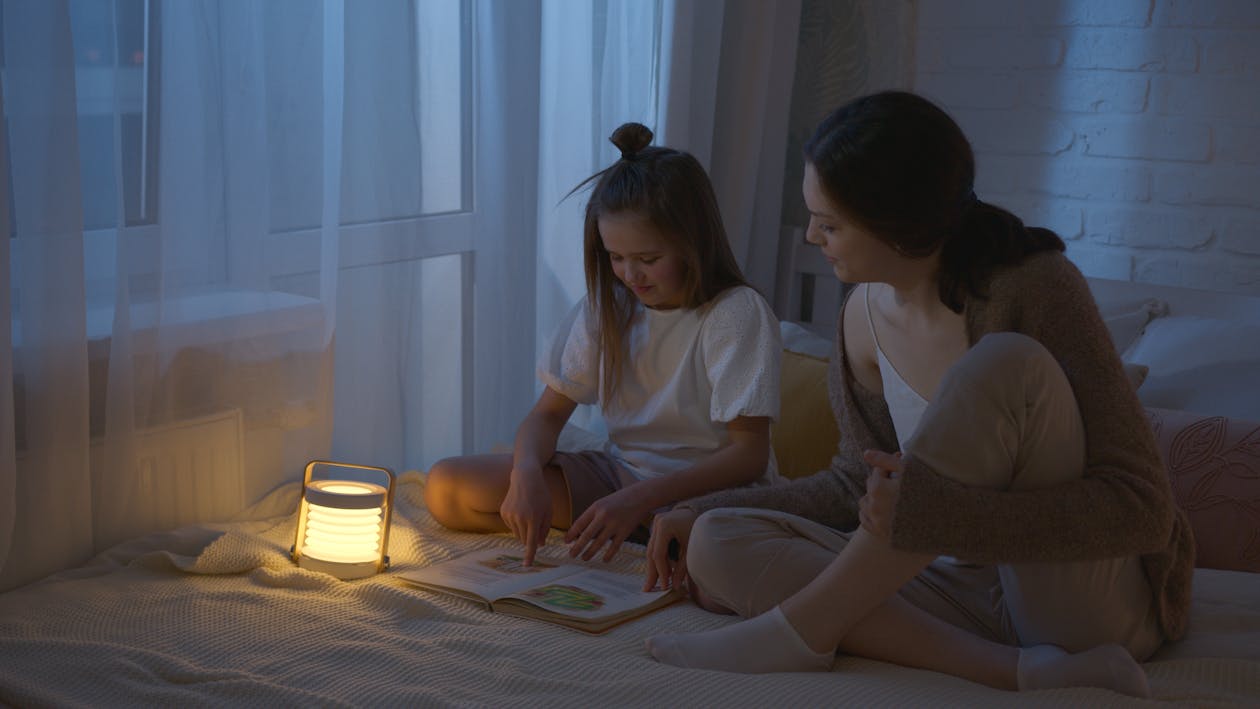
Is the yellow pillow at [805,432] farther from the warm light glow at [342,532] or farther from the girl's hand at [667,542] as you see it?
the warm light glow at [342,532]

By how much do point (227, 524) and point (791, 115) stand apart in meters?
1.64

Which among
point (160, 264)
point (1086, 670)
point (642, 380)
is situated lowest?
point (1086, 670)

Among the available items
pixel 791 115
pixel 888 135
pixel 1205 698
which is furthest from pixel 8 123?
pixel 791 115

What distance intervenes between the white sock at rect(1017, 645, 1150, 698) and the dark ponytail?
1.29 ft

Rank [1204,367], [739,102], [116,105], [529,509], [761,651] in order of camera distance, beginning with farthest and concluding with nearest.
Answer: [739,102] < [1204,367] < [529,509] < [116,105] < [761,651]

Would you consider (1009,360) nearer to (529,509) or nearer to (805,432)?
(529,509)

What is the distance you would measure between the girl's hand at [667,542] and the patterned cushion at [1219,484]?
2.24ft

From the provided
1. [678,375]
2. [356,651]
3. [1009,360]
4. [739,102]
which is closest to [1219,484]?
[1009,360]

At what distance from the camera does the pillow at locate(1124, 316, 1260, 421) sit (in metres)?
1.91

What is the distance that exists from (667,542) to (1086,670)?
51 cm

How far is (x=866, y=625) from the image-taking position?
1.35m

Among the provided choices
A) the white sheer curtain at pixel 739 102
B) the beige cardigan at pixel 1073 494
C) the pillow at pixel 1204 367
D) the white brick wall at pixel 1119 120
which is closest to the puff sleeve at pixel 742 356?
the beige cardigan at pixel 1073 494

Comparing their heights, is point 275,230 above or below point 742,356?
above

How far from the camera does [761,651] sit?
1.32 meters
